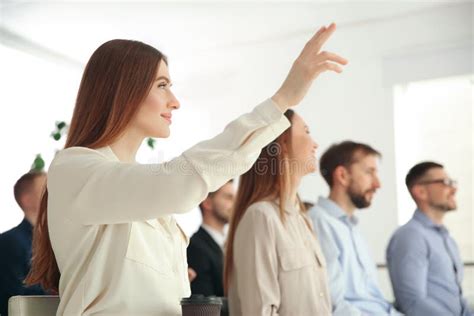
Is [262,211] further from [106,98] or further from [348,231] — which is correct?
[106,98]

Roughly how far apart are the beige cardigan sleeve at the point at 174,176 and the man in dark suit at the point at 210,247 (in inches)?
121

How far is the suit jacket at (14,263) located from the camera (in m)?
4.22

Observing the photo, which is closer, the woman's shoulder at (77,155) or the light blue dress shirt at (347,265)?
the woman's shoulder at (77,155)

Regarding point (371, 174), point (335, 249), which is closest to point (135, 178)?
point (335, 249)

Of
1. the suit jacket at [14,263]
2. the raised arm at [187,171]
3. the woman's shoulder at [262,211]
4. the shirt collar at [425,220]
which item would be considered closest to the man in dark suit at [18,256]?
the suit jacket at [14,263]

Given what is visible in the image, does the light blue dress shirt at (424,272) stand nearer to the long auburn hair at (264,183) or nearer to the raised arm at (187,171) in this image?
the long auburn hair at (264,183)

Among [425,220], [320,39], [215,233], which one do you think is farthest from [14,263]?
[320,39]

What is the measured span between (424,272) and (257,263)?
172 cm

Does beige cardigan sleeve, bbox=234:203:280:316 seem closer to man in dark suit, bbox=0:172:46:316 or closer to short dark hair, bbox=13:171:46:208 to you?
man in dark suit, bbox=0:172:46:316

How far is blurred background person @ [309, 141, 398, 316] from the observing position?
363 cm

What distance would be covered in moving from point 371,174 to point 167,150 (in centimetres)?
388

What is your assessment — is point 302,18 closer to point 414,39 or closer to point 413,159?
point 414,39

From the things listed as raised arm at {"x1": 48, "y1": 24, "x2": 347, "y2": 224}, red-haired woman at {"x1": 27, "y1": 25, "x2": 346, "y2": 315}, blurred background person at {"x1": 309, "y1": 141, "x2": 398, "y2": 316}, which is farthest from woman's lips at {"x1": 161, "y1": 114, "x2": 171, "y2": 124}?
blurred background person at {"x1": 309, "y1": 141, "x2": 398, "y2": 316}

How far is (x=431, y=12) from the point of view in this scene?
256 inches
